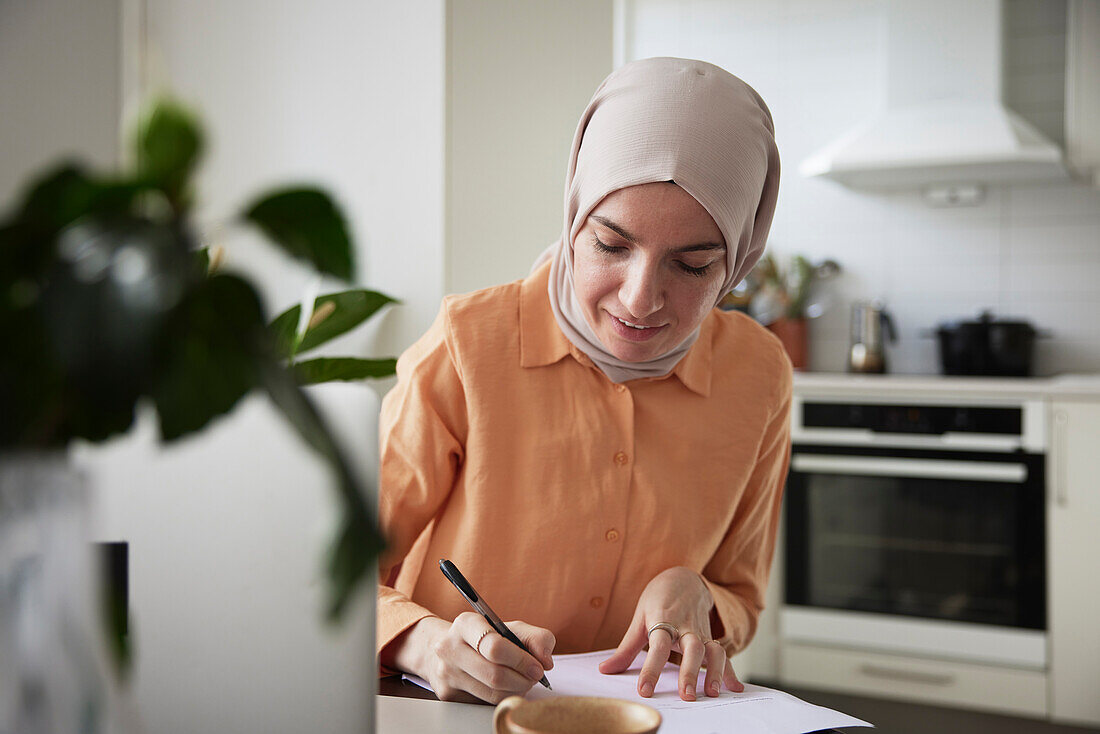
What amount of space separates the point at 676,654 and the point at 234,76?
5.00 ft

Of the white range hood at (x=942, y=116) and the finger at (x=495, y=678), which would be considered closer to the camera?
the finger at (x=495, y=678)

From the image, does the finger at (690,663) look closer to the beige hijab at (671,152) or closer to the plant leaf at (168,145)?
the beige hijab at (671,152)

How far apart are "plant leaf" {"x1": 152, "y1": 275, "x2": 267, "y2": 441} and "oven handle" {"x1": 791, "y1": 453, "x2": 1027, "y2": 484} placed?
2821 mm

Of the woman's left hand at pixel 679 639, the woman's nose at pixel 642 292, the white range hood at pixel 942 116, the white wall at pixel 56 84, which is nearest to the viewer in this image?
the woman's left hand at pixel 679 639

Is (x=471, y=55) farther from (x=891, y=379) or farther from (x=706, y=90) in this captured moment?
(x=891, y=379)

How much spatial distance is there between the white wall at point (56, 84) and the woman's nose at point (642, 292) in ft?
4.84

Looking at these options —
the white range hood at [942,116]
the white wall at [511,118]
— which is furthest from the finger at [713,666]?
the white range hood at [942,116]

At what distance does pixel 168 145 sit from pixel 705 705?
A: 0.67 metres

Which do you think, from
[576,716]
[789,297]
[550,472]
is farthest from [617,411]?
[789,297]

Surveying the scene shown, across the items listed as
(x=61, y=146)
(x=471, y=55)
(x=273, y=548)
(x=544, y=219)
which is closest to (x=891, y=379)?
(x=544, y=219)

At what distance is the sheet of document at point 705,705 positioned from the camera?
2.42 feet

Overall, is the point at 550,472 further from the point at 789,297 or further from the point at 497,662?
the point at 789,297

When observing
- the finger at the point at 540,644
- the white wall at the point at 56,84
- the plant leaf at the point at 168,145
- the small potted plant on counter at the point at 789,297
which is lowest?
the finger at the point at 540,644

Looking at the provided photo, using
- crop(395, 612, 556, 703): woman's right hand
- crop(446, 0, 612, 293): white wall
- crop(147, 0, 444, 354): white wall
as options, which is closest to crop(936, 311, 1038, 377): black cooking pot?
crop(446, 0, 612, 293): white wall
